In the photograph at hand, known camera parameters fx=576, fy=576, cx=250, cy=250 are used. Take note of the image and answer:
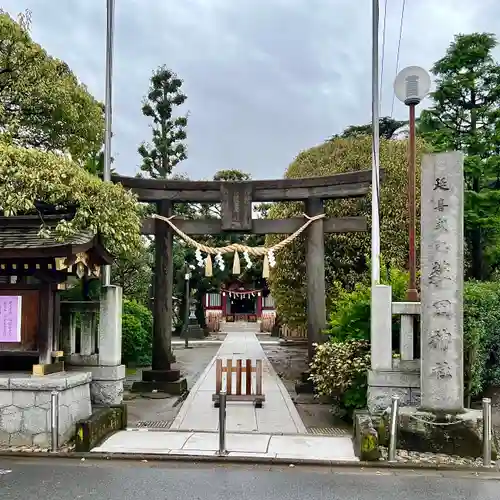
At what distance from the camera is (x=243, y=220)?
1409cm

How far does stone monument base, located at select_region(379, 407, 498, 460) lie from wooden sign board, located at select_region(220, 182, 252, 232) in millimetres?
6786

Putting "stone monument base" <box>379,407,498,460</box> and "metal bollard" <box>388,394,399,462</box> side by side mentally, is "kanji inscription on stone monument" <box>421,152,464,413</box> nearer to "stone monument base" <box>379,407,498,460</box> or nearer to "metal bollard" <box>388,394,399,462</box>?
"stone monument base" <box>379,407,498,460</box>

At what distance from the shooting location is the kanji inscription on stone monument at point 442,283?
8625mm

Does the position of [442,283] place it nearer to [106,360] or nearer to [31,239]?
[106,360]

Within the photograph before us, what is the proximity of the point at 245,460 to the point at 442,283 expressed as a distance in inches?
154

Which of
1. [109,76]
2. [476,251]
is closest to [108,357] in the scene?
[109,76]

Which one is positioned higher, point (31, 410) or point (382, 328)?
point (382, 328)

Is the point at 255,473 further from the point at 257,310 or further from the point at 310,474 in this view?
the point at 257,310

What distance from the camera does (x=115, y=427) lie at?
32.7 ft

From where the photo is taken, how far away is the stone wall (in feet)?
29.5

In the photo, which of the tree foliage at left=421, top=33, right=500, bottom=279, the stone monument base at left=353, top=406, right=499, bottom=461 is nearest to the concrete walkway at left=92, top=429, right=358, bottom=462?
the stone monument base at left=353, top=406, right=499, bottom=461

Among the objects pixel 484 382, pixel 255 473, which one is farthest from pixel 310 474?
pixel 484 382

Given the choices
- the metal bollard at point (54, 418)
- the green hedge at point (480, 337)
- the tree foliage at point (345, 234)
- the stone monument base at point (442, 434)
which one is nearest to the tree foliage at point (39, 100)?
the metal bollard at point (54, 418)

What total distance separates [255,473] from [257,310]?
47435 mm
